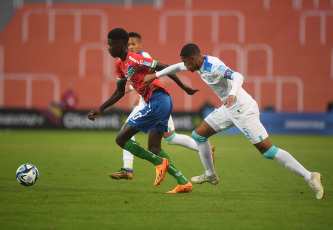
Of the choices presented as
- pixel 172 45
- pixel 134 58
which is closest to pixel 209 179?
pixel 134 58

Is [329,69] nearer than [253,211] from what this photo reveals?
No

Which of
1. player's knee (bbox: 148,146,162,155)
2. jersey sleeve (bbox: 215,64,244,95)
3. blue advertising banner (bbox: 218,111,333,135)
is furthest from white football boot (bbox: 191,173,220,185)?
blue advertising banner (bbox: 218,111,333,135)

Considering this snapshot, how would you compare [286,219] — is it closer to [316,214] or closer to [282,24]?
[316,214]

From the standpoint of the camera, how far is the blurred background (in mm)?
30922

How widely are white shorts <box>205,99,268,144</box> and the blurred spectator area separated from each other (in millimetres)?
22777

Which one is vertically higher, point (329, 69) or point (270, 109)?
point (329, 69)

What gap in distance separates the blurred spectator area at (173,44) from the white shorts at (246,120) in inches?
897

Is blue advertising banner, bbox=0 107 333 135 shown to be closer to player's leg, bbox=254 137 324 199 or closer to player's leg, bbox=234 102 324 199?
player's leg, bbox=234 102 324 199

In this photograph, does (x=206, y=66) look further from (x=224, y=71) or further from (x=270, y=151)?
(x=270, y=151)

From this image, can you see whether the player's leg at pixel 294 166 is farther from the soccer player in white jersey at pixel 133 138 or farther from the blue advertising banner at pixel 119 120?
the blue advertising banner at pixel 119 120

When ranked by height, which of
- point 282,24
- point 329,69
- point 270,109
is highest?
point 282,24

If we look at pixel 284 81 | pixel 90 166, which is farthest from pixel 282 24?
pixel 90 166

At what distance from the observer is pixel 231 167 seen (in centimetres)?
1118

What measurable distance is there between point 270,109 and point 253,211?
69.6 feet
